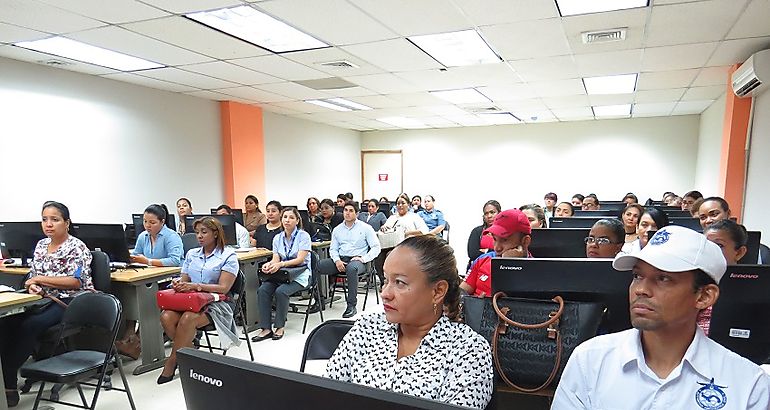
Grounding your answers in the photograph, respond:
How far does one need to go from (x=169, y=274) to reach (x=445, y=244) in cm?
319

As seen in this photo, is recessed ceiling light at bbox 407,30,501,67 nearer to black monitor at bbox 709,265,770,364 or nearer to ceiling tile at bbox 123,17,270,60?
ceiling tile at bbox 123,17,270,60

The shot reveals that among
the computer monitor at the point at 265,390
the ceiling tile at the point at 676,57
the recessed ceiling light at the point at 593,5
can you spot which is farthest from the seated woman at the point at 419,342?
the ceiling tile at the point at 676,57

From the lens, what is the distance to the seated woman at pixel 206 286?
3467mm

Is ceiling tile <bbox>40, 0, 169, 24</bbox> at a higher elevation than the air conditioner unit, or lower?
higher

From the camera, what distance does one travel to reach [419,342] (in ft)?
4.54

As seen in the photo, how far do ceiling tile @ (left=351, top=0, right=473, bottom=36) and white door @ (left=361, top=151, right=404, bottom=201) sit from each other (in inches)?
305

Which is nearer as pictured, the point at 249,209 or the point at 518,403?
the point at 518,403

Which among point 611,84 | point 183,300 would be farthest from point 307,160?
point 183,300

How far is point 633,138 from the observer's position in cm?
988

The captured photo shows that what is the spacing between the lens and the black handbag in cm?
171

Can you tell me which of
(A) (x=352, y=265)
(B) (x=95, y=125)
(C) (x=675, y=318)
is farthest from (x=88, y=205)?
(C) (x=675, y=318)

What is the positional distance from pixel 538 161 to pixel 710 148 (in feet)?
11.1

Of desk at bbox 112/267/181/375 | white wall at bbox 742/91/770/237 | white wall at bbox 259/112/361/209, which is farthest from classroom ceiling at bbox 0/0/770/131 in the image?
desk at bbox 112/267/181/375

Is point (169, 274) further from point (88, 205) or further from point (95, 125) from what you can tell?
point (95, 125)
